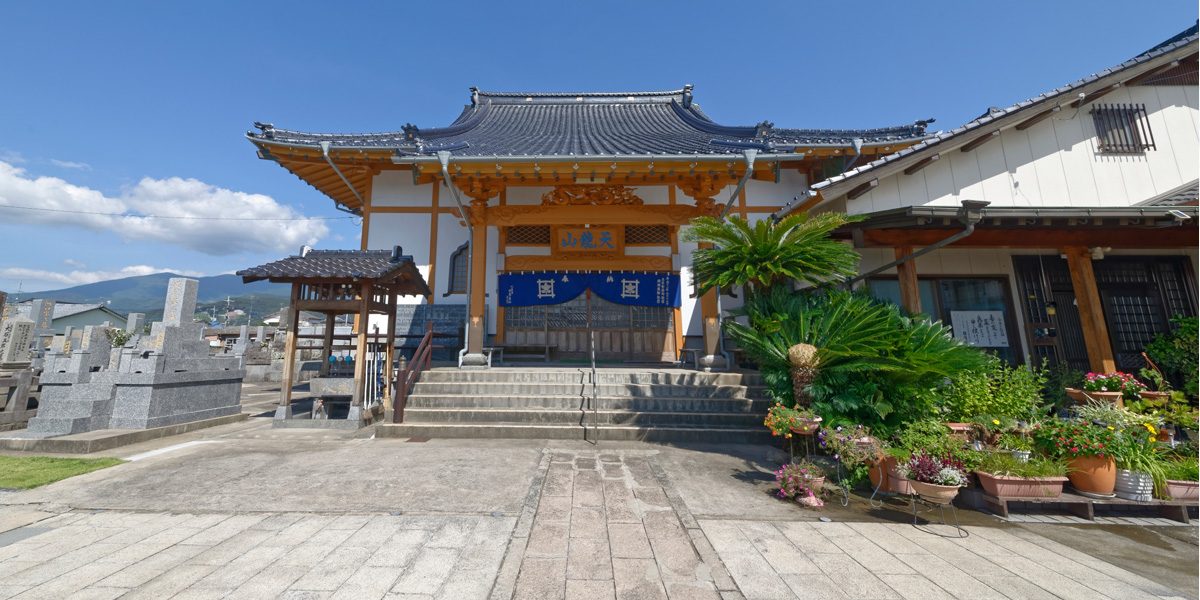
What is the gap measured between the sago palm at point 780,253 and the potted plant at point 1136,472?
2.99 metres

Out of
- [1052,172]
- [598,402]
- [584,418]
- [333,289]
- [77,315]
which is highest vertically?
[77,315]

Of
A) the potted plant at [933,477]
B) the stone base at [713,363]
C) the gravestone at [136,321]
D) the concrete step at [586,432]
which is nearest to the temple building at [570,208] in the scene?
the stone base at [713,363]

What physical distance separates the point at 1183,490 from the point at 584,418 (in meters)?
6.54

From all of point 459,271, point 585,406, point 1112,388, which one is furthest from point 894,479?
point 459,271

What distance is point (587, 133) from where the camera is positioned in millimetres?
13234

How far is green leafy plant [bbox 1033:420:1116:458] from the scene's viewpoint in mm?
4051

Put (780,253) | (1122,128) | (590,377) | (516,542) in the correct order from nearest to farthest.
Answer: (516,542) < (780,253) < (1122,128) < (590,377)

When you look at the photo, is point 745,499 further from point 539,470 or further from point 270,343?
point 270,343

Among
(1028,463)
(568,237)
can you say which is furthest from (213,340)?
(1028,463)

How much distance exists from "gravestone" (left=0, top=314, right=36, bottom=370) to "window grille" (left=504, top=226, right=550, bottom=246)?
10.1m

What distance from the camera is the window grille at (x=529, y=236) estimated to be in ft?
36.9

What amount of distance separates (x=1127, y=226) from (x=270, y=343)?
31461mm

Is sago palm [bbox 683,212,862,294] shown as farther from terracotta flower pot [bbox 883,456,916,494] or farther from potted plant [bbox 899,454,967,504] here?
potted plant [bbox 899,454,967,504]

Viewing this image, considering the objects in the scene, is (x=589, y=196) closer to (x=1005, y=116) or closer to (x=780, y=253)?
(x=780, y=253)
